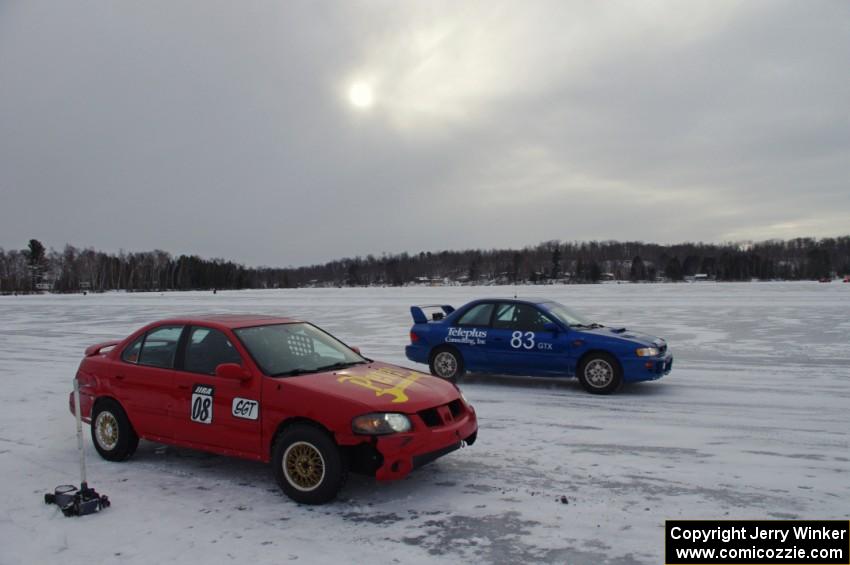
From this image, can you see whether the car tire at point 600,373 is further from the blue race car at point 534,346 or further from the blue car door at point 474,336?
the blue car door at point 474,336

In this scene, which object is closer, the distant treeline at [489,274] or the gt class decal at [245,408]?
the gt class decal at [245,408]

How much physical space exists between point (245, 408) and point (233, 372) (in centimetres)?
34

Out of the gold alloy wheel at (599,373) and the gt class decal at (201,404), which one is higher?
the gt class decal at (201,404)

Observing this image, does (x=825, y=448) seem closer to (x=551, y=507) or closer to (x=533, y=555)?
(x=551, y=507)

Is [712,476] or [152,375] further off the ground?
[152,375]

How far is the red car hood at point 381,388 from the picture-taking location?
207 inches

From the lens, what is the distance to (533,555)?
4.23 metres

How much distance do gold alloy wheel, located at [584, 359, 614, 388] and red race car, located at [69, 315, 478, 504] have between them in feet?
14.7

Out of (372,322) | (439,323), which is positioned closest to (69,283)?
(372,322)

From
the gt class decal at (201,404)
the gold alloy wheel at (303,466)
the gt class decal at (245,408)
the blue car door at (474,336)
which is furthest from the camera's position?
the blue car door at (474,336)

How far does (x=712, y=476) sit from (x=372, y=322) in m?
19.7

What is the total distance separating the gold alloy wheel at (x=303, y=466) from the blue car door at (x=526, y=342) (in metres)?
5.94

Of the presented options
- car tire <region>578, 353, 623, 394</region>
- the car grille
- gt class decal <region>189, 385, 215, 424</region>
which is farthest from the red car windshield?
car tire <region>578, 353, 623, 394</region>

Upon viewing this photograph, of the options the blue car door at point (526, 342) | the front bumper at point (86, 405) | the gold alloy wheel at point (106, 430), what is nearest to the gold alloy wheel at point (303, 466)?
the gold alloy wheel at point (106, 430)
